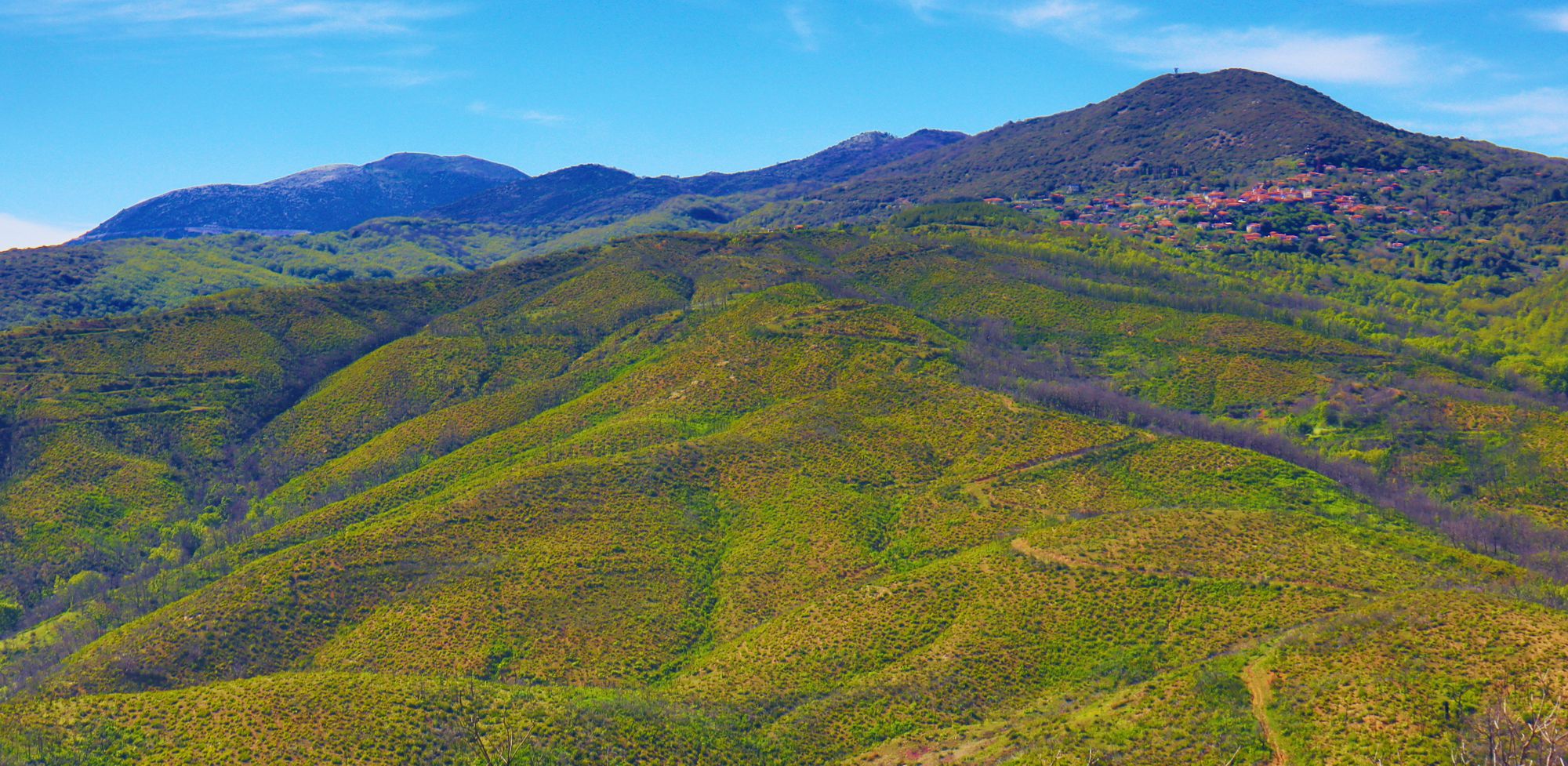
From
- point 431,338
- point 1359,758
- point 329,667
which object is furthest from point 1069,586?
point 431,338

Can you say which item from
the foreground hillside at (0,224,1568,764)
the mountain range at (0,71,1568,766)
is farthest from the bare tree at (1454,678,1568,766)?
the foreground hillside at (0,224,1568,764)

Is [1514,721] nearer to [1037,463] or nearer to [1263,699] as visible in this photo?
[1263,699]

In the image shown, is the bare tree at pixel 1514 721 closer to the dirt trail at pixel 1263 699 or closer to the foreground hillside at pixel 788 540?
the foreground hillside at pixel 788 540

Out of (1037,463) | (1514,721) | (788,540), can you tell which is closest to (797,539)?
(788,540)

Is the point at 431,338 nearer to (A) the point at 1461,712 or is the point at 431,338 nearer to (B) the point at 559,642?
(B) the point at 559,642

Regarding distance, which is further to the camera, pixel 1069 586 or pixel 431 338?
pixel 431 338

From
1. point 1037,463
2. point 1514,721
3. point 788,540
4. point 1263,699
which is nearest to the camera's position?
point 1514,721
